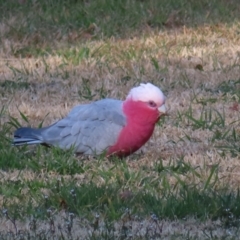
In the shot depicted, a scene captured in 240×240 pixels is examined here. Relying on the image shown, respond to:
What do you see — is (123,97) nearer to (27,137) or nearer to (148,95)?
(27,137)

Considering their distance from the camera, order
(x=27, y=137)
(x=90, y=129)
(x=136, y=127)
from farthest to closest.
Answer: (x=27, y=137), (x=90, y=129), (x=136, y=127)

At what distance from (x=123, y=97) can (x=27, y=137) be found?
1.69 m

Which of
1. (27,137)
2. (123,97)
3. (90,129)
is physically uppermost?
(90,129)

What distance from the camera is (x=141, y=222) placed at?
15.0 ft

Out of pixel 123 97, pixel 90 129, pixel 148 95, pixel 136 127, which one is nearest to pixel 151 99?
pixel 148 95

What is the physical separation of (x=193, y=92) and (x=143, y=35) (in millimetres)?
1908

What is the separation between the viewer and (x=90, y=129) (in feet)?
18.8

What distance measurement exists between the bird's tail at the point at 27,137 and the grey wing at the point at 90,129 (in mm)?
41

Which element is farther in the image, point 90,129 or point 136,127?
point 90,129

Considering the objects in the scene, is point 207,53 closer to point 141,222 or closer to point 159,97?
point 159,97

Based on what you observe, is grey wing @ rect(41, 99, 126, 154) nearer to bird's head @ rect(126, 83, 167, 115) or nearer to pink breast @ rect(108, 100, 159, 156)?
pink breast @ rect(108, 100, 159, 156)

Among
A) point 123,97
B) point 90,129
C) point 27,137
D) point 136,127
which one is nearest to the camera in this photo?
point 136,127

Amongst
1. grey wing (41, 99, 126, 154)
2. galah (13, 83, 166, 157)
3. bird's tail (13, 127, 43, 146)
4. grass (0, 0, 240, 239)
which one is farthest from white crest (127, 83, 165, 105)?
bird's tail (13, 127, 43, 146)

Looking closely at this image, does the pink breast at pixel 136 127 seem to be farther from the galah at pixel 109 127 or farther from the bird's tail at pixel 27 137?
the bird's tail at pixel 27 137
